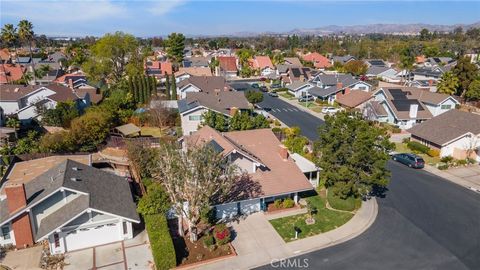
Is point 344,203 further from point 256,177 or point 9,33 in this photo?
point 9,33

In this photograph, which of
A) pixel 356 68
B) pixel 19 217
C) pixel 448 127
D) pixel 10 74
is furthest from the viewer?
pixel 356 68

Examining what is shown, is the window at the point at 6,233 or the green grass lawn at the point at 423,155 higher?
the window at the point at 6,233

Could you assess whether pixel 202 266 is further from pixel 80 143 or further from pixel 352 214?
pixel 80 143

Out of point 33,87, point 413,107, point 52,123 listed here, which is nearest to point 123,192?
point 52,123

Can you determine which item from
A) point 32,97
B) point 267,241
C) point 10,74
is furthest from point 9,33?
point 267,241

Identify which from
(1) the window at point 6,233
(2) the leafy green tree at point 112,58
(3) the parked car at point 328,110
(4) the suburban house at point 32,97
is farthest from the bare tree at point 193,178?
(2) the leafy green tree at point 112,58

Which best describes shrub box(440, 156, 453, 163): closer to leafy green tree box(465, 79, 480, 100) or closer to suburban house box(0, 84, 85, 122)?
leafy green tree box(465, 79, 480, 100)

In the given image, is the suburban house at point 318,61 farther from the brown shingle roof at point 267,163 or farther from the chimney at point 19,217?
the chimney at point 19,217
